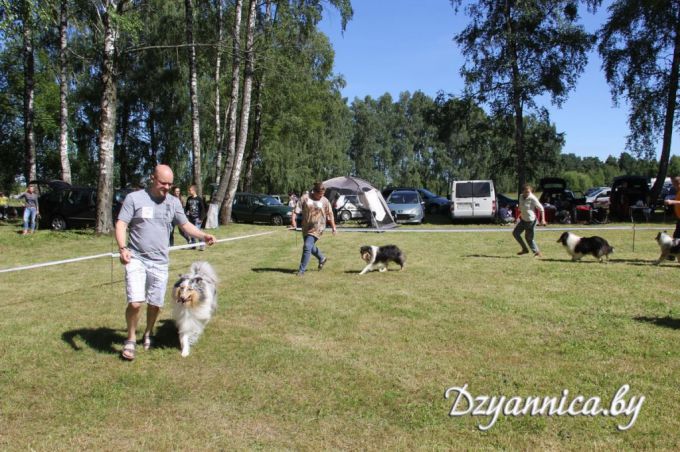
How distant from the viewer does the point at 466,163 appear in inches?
2591

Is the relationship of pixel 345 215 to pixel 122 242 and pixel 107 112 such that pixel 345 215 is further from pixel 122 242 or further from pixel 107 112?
pixel 122 242

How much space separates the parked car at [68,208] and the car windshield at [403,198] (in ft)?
37.8

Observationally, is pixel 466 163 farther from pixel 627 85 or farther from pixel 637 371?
pixel 637 371

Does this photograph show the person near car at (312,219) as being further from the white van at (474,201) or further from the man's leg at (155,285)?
the white van at (474,201)

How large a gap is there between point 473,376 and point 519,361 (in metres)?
0.62

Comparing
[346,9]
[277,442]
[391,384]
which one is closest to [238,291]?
[391,384]

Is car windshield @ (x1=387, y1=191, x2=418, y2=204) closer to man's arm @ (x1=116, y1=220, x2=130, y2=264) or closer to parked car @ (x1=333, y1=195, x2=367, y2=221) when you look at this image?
parked car @ (x1=333, y1=195, x2=367, y2=221)

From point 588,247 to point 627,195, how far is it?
13.4 metres

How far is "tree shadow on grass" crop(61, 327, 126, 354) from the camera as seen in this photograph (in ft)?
17.5

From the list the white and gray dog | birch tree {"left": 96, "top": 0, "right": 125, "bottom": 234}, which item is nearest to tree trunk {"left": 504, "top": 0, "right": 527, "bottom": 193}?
birch tree {"left": 96, "top": 0, "right": 125, "bottom": 234}

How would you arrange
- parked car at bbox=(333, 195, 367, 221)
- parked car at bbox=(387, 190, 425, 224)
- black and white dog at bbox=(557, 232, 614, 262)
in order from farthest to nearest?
parked car at bbox=(387, 190, 425, 224) < parked car at bbox=(333, 195, 367, 221) < black and white dog at bbox=(557, 232, 614, 262)

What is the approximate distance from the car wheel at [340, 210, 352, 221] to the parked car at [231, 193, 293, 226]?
7.52 feet

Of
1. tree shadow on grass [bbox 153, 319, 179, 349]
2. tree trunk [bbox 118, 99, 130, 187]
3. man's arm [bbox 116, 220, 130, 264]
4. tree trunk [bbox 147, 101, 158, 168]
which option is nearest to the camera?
man's arm [bbox 116, 220, 130, 264]

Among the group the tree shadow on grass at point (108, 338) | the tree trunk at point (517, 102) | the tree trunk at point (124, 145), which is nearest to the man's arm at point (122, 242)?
the tree shadow on grass at point (108, 338)
